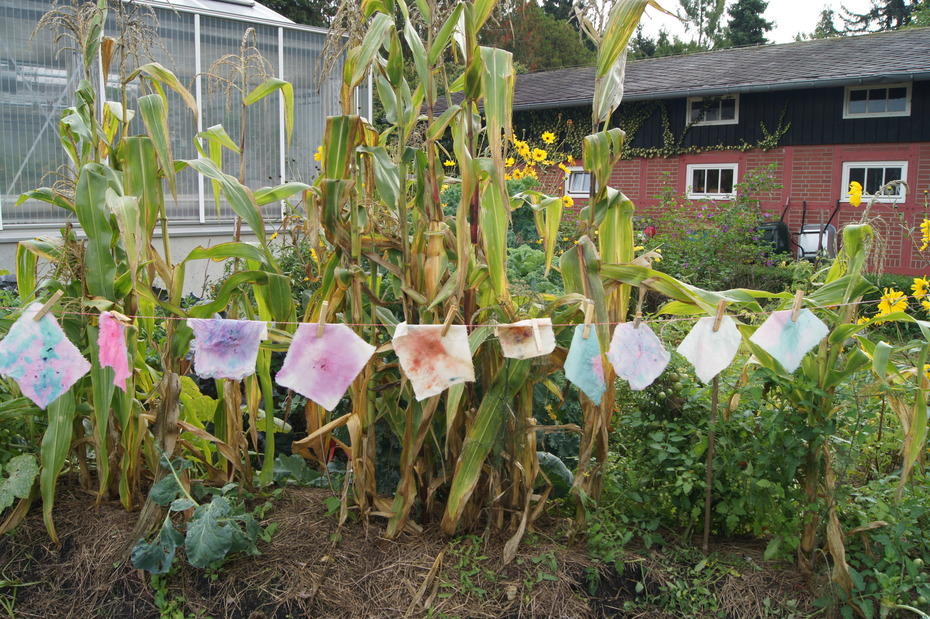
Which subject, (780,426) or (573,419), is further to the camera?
(573,419)

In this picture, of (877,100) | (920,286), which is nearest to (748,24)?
(877,100)

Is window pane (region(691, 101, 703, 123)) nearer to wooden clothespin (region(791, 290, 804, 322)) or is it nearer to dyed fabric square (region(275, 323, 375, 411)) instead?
wooden clothespin (region(791, 290, 804, 322))

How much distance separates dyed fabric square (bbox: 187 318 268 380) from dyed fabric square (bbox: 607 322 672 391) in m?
0.93

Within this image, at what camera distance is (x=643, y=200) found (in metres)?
17.0

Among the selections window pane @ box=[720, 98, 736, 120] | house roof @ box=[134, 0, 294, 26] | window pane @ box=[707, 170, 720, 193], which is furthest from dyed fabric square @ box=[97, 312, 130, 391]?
window pane @ box=[720, 98, 736, 120]

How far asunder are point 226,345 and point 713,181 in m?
15.5

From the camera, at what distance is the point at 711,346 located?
207cm

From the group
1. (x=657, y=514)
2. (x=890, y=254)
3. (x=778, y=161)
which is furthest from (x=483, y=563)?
(x=778, y=161)

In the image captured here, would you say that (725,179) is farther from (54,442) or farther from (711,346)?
(54,442)

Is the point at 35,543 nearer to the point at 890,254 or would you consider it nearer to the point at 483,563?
the point at 483,563

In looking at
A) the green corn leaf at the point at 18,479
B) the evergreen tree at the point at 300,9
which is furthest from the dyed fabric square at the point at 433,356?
the evergreen tree at the point at 300,9

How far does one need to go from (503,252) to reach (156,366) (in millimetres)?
1634

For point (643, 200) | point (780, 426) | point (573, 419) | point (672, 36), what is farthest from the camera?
point (672, 36)

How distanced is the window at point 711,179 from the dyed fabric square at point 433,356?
1478 centimetres
